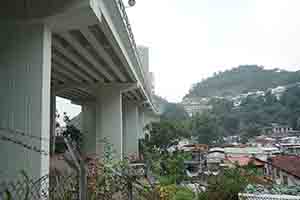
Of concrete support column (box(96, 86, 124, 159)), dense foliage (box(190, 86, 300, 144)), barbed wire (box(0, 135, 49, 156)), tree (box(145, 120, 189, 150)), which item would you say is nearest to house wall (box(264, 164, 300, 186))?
concrete support column (box(96, 86, 124, 159))

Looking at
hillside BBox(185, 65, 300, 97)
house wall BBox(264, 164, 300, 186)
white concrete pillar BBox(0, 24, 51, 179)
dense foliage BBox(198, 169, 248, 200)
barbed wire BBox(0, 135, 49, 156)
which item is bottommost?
house wall BBox(264, 164, 300, 186)

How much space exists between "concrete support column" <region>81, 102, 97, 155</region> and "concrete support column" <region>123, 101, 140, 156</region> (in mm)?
2869

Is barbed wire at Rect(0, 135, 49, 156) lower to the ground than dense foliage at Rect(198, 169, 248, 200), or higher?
higher

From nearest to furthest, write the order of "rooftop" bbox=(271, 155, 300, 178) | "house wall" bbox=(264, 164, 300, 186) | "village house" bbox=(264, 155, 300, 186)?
"house wall" bbox=(264, 164, 300, 186), "village house" bbox=(264, 155, 300, 186), "rooftop" bbox=(271, 155, 300, 178)

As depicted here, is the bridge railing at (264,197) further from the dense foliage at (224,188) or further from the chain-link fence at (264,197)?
the dense foliage at (224,188)

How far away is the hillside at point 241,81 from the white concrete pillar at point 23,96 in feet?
319

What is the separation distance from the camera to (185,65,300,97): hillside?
337 ft

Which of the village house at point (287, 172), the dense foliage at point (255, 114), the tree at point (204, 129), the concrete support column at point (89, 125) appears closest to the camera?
the village house at point (287, 172)

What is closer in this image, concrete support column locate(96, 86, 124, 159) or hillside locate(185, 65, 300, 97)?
concrete support column locate(96, 86, 124, 159)

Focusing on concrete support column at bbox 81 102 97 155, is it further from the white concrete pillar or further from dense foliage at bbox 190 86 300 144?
dense foliage at bbox 190 86 300 144

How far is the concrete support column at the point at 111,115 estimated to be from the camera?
1792cm

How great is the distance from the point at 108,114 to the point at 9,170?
1205 cm

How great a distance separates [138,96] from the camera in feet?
87.7

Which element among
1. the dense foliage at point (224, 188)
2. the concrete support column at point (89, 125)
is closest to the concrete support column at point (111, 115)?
the dense foliage at point (224, 188)
